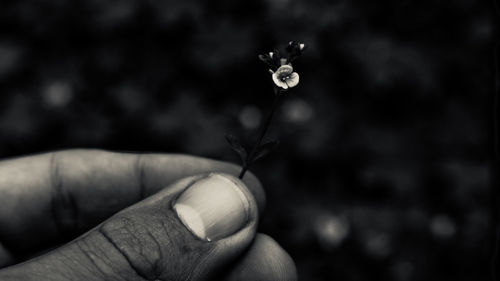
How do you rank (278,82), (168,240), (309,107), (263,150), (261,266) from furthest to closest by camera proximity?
1. (309,107)
2. (261,266)
3. (263,150)
4. (278,82)
5. (168,240)

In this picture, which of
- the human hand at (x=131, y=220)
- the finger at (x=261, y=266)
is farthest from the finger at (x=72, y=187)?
the finger at (x=261, y=266)

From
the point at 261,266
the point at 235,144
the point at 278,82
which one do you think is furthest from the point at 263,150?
the point at 261,266

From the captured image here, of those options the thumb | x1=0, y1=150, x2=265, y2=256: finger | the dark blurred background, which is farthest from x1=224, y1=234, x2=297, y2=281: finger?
the dark blurred background

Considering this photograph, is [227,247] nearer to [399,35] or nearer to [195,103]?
[195,103]

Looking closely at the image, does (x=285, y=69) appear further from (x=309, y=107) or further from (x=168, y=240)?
(x=309, y=107)

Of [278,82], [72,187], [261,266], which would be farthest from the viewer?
[72,187]

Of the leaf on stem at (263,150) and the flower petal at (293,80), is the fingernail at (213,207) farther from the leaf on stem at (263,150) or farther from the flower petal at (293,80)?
the flower petal at (293,80)

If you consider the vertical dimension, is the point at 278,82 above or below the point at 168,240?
above
